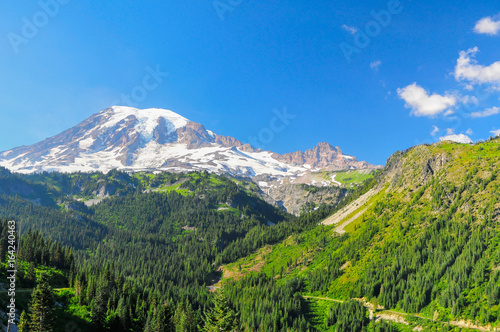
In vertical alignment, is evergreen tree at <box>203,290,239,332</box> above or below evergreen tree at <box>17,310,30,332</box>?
above

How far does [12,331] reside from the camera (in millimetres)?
66438

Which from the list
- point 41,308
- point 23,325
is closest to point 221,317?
point 41,308

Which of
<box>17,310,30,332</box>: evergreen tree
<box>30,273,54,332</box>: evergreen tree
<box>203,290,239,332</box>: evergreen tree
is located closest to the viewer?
<box>203,290,239,332</box>: evergreen tree

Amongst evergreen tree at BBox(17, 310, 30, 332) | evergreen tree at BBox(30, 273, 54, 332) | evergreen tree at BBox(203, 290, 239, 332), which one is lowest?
evergreen tree at BBox(17, 310, 30, 332)

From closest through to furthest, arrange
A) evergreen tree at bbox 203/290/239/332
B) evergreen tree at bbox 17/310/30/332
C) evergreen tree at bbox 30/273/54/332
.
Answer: evergreen tree at bbox 203/290/239/332, evergreen tree at bbox 17/310/30/332, evergreen tree at bbox 30/273/54/332

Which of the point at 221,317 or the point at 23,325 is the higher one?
the point at 221,317

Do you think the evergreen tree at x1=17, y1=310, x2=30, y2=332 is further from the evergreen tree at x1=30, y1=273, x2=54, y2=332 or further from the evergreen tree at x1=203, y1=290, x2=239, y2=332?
the evergreen tree at x1=203, y1=290, x2=239, y2=332

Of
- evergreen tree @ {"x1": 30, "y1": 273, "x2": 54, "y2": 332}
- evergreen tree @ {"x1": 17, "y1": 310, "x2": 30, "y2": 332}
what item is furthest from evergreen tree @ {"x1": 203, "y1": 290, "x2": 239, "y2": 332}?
evergreen tree @ {"x1": 17, "y1": 310, "x2": 30, "y2": 332}

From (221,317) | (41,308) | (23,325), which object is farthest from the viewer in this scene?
(41,308)

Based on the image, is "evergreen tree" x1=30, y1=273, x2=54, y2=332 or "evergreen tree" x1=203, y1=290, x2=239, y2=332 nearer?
"evergreen tree" x1=203, y1=290, x2=239, y2=332

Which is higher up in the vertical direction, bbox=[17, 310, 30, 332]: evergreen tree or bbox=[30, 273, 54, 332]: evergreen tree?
bbox=[30, 273, 54, 332]: evergreen tree

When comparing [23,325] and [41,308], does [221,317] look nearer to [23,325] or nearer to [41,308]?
[41,308]

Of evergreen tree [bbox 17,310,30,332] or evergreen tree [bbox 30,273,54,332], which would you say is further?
evergreen tree [bbox 30,273,54,332]

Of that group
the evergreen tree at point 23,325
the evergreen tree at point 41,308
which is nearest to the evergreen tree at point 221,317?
the evergreen tree at point 41,308
